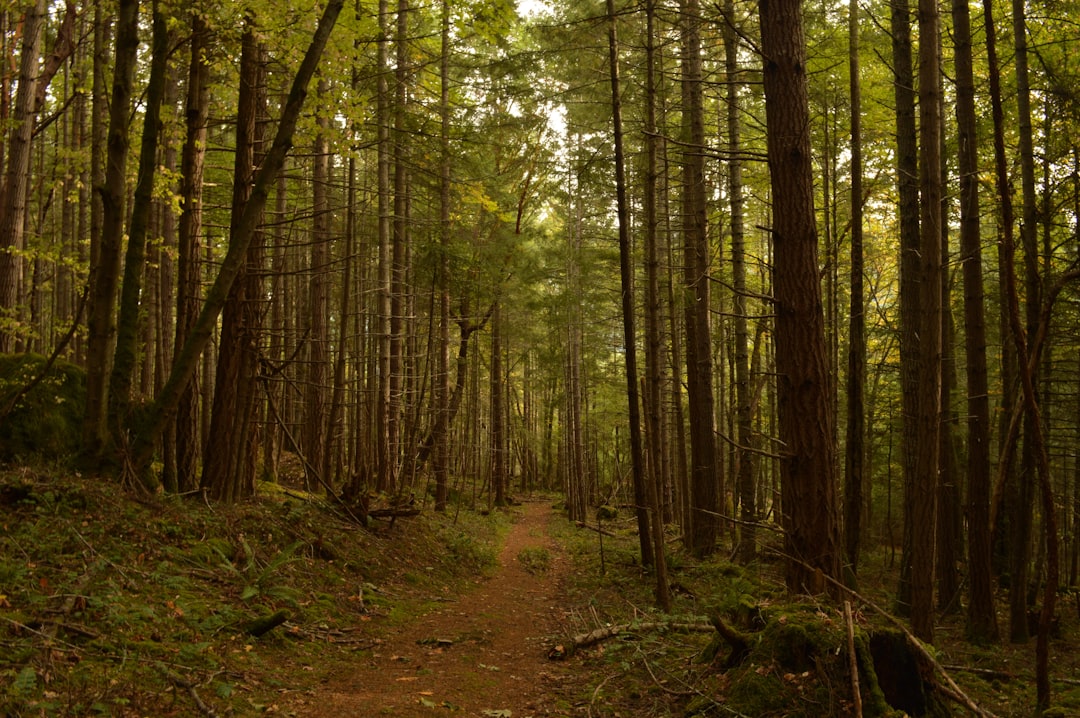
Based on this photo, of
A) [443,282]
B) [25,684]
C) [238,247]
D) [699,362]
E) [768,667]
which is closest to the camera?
[25,684]

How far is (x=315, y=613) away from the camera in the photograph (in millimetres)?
7039

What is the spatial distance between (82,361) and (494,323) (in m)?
12.1

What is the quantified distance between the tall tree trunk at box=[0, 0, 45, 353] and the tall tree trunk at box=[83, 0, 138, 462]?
14.2 ft

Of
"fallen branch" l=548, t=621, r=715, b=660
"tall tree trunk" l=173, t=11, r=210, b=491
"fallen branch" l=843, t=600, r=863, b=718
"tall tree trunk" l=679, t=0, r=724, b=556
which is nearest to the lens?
"fallen branch" l=843, t=600, r=863, b=718

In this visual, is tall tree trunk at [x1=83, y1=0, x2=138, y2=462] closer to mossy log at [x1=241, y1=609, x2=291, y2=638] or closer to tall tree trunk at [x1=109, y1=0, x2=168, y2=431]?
tall tree trunk at [x1=109, y1=0, x2=168, y2=431]

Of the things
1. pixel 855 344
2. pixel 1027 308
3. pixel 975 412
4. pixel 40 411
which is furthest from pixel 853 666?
pixel 40 411

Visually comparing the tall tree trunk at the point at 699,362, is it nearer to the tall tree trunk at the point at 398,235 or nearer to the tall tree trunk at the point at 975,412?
the tall tree trunk at the point at 975,412

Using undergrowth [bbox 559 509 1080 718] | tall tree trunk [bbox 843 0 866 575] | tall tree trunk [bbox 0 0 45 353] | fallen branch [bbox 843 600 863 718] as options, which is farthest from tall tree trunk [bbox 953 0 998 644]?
tall tree trunk [bbox 0 0 45 353]

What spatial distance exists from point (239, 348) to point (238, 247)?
83.5 inches

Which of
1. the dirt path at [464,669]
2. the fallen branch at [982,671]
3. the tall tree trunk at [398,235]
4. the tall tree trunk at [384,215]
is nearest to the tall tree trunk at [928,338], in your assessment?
the fallen branch at [982,671]

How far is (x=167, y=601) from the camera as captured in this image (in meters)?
5.50

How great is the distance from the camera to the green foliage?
25.6 ft

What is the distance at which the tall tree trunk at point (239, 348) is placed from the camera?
8.74 metres

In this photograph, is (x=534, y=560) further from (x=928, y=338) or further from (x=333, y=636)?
(x=928, y=338)
